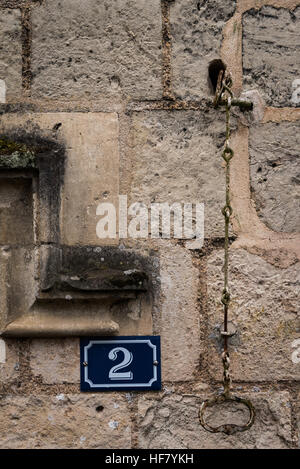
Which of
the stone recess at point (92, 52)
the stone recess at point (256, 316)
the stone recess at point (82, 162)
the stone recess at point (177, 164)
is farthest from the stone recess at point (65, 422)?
the stone recess at point (92, 52)

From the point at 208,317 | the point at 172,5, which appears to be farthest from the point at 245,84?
the point at 208,317

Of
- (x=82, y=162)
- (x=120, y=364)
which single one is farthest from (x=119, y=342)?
(x=82, y=162)

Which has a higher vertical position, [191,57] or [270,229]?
[191,57]

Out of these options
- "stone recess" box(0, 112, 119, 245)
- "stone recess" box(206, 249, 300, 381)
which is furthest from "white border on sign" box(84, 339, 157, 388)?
"stone recess" box(0, 112, 119, 245)

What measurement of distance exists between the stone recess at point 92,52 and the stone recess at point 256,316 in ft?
1.97

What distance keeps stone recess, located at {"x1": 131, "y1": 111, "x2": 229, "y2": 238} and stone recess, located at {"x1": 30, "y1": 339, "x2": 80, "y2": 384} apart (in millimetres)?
495

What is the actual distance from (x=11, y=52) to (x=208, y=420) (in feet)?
4.15

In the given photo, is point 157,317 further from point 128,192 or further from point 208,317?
point 128,192

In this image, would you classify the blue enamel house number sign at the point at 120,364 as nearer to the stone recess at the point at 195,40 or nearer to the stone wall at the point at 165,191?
the stone wall at the point at 165,191

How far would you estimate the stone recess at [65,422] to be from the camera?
1.65m

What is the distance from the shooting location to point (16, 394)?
1.67 metres

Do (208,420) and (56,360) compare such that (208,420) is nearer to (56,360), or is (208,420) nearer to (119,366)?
(119,366)

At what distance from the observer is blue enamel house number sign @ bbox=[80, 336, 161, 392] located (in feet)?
5.46
